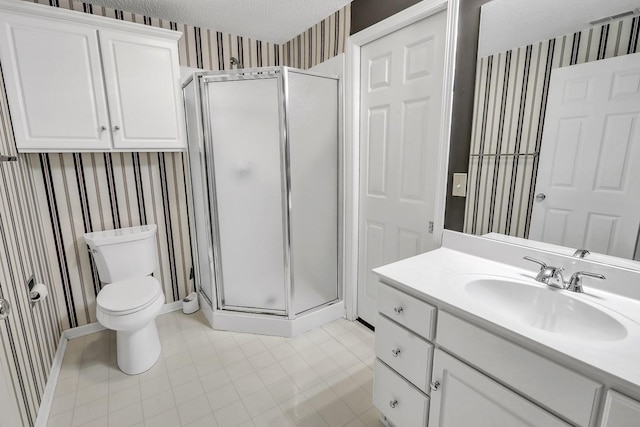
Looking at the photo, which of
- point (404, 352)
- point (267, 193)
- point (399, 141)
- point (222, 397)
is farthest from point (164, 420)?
point (399, 141)

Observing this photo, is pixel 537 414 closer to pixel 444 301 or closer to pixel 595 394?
pixel 595 394

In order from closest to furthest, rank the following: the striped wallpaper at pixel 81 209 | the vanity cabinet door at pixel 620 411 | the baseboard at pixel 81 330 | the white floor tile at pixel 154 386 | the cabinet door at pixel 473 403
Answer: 1. the vanity cabinet door at pixel 620 411
2. the cabinet door at pixel 473 403
3. the striped wallpaper at pixel 81 209
4. the white floor tile at pixel 154 386
5. the baseboard at pixel 81 330

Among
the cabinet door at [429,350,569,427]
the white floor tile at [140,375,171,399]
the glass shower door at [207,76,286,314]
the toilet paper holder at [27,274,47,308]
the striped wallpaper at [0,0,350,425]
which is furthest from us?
the glass shower door at [207,76,286,314]

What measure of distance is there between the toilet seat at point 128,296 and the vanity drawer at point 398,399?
1.42 m

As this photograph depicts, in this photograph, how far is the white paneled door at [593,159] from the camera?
1.07 metres

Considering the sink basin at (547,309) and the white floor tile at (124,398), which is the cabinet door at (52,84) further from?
the sink basin at (547,309)

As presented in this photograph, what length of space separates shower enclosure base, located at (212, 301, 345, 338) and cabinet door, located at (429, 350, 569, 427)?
4.01ft

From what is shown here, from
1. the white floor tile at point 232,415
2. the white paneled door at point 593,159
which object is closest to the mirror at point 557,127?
the white paneled door at point 593,159

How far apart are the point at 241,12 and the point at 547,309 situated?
8.24 ft

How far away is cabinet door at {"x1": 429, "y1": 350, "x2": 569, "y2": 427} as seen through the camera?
871 mm

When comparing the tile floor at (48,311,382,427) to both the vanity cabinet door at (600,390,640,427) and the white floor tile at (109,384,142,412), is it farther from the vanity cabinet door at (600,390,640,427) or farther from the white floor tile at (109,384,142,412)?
the vanity cabinet door at (600,390,640,427)

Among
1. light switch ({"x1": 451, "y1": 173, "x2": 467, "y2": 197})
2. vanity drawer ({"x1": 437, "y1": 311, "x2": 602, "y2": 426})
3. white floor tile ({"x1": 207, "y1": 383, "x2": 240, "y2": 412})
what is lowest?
white floor tile ({"x1": 207, "y1": 383, "x2": 240, "y2": 412})

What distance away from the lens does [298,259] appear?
7.23ft

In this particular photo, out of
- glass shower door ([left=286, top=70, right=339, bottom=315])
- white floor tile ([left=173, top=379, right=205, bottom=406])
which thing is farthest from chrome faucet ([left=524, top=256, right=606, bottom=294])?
white floor tile ([left=173, top=379, right=205, bottom=406])
